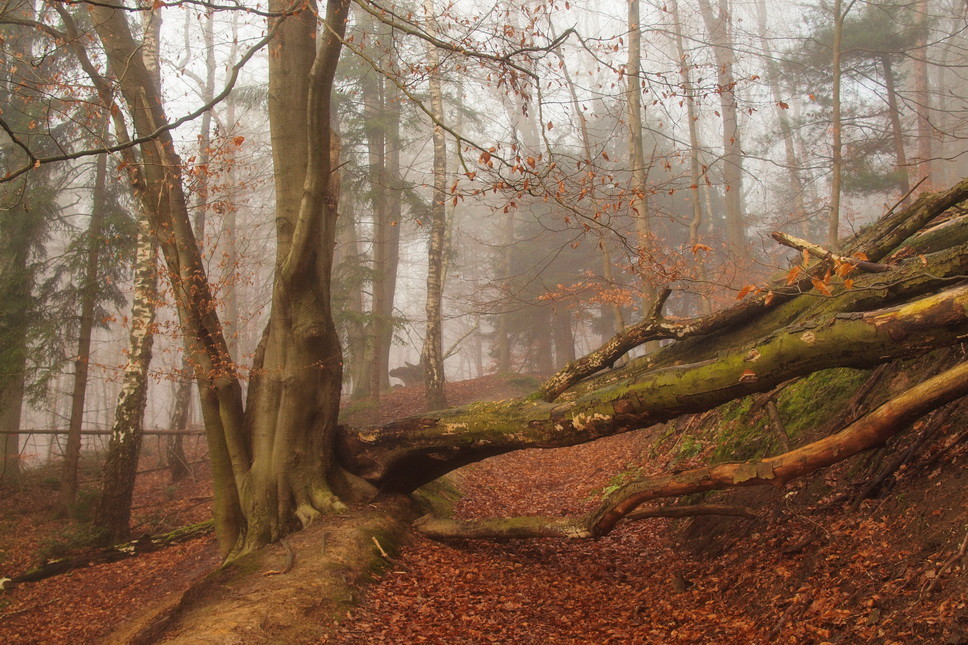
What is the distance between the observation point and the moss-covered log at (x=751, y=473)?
153 inches

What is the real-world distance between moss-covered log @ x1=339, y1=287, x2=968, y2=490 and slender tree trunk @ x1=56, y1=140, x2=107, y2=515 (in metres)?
7.49

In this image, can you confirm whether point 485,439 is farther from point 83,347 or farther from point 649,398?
point 83,347

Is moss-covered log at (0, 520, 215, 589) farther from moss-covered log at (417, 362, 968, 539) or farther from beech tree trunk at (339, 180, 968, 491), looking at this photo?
moss-covered log at (417, 362, 968, 539)

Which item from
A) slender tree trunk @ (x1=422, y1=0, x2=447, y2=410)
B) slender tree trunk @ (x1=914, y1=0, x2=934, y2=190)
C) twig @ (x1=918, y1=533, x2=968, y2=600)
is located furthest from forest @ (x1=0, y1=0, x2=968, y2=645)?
slender tree trunk @ (x1=914, y1=0, x2=934, y2=190)

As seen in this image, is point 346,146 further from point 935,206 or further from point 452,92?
point 935,206

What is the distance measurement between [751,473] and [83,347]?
515 inches

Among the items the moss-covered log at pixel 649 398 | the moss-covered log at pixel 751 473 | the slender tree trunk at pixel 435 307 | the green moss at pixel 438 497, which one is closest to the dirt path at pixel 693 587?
the moss-covered log at pixel 751 473

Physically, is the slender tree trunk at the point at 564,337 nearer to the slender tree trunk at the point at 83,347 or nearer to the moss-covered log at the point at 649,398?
the slender tree trunk at the point at 83,347

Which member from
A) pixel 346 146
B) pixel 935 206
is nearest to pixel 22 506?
pixel 346 146

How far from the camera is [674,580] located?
535cm

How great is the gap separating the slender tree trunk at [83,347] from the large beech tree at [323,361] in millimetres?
5565

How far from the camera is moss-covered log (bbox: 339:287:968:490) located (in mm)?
4078

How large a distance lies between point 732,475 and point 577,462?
7.99 m

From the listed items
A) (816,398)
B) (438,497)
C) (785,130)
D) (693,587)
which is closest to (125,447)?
(438,497)
